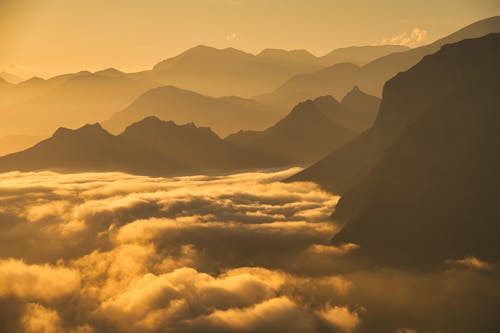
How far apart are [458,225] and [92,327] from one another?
11389 cm

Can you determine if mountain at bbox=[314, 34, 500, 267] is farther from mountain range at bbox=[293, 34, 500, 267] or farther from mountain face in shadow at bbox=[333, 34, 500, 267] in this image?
mountain range at bbox=[293, 34, 500, 267]

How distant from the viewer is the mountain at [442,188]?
167 meters

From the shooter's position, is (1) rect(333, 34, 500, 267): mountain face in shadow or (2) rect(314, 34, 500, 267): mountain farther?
(1) rect(333, 34, 500, 267): mountain face in shadow

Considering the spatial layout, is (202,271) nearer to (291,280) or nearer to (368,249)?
(291,280)

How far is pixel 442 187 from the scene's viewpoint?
178000 mm

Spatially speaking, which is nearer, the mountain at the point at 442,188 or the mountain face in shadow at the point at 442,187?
the mountain at the point at 442,188

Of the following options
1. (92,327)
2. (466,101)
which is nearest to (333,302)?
(92,327)

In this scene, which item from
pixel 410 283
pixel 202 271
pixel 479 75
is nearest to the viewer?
pixel 410 283

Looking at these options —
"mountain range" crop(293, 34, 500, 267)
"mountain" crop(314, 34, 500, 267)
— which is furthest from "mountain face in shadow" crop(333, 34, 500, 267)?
"mountain range" crop(293, 34, 500, 267)

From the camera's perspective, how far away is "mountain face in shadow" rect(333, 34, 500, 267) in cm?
16738

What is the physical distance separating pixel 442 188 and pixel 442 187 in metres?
0.42

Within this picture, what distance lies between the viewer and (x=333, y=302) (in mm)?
147250

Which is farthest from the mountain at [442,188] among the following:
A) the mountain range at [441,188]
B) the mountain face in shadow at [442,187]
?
the mountain range at [441,188]

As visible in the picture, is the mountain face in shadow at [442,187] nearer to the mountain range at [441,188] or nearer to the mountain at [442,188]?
the mountain at [442,188]
